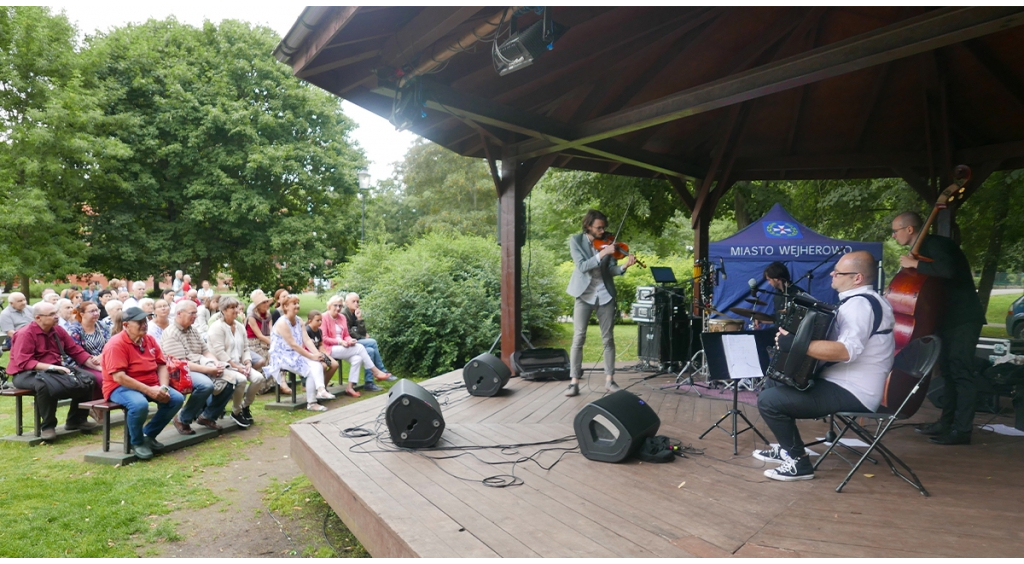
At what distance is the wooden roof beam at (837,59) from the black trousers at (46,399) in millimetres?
5533

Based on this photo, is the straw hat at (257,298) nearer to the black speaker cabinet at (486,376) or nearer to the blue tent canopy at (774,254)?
the black speaker cabinet at (486,376)

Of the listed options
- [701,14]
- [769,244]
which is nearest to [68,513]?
[701,14]

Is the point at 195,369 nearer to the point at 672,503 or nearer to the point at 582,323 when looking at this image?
the point at 582,323

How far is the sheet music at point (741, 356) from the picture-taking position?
148 inches

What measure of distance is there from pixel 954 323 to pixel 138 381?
6.10 meters

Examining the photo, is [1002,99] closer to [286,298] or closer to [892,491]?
[892,491]

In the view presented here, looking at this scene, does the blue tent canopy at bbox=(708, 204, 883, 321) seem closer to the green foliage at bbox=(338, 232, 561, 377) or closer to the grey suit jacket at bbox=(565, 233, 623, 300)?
the grey suit jacket at bbox=(565, 233, 623, 300)

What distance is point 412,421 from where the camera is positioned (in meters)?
3.99

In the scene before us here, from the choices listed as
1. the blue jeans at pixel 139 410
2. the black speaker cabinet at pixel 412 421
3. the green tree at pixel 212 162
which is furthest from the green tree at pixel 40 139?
the black speaker cabinet at pixel 412 421

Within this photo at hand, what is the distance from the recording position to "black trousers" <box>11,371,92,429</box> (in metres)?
5.34

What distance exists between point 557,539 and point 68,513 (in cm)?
328

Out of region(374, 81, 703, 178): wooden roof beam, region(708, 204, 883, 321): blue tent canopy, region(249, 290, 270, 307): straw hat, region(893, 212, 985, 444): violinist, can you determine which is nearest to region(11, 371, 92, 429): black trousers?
region(249, 290, 270, 307): straw hat

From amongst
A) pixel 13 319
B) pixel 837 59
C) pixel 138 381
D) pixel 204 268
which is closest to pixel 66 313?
pixel 138 381

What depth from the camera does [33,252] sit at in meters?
13.6
